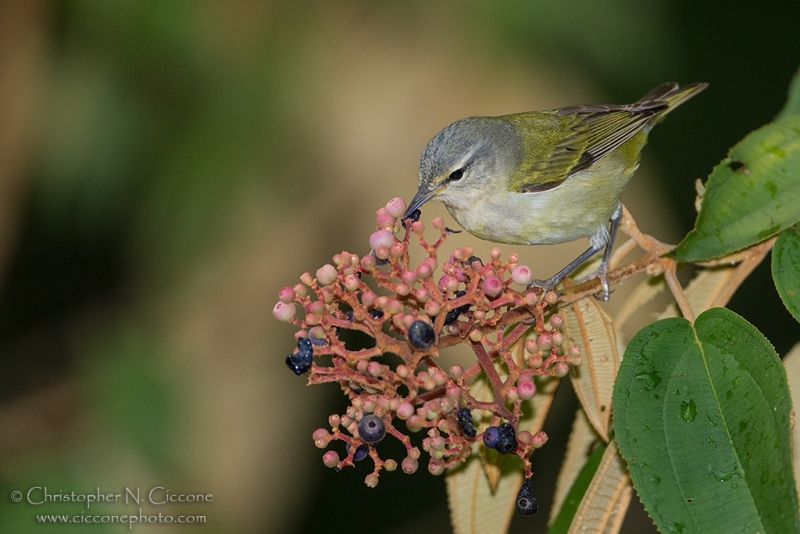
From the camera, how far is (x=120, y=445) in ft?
12.2

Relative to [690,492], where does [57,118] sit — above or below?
above

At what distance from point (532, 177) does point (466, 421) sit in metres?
1.71

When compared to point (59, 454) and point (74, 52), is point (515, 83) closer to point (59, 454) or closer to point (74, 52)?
point (74, 52)

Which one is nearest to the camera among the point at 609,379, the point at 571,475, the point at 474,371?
the point at 474,371

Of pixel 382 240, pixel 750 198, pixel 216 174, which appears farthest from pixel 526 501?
pixel 216 174

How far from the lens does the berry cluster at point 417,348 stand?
1919mm

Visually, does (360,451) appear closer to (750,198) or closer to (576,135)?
(750,198)

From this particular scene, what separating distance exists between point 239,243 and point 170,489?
134cm

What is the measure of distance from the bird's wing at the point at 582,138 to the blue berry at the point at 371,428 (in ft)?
5.65

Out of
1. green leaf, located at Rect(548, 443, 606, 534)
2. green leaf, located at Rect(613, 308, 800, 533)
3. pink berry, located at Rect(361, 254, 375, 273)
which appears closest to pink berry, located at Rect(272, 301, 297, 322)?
pink berry, located at Rect(361, 254, 375, 273)

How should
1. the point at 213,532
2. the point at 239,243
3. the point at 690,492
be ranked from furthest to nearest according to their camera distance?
the point at 239,243
the point at 213,532
the point at 690,492

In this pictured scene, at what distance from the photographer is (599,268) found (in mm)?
2750

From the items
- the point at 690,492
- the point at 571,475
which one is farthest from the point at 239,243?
the point at 690,492

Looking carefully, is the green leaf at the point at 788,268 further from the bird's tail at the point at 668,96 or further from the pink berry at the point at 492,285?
the bird's tail at the point at 668,96
